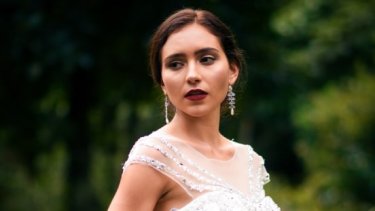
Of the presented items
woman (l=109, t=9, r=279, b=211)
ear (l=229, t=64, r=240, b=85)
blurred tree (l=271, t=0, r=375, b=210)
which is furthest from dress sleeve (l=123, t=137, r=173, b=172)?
blurred tree (l=271, t=0, r=375, b=210)

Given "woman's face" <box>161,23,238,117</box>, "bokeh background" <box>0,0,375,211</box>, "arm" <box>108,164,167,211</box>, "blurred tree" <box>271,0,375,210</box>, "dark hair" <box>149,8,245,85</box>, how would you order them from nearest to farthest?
1. "arm" <box>108,164,167,211</box>
2. "woman's face" <box>161,23,238,117</box>
3. "dark hair" <box>149,8,245,85</box>
4. "bokeh background" <box>0,0,375,211</box>
5. "blurred tree" <box>271,0,375,210</box>

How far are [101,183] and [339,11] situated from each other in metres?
5.51

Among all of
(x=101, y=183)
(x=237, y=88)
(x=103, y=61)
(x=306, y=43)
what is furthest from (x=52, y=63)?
(x=237, y=88)

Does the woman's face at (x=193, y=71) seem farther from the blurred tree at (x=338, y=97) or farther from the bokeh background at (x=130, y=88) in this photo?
the blurred tree at (x=338, y=97)

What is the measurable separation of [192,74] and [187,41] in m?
0.13

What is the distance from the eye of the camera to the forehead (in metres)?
4.39

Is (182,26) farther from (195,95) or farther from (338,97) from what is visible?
(338,97)

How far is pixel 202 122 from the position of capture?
14.8 feet

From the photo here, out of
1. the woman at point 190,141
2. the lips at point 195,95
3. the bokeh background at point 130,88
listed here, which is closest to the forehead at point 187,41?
the woman at point 190,141

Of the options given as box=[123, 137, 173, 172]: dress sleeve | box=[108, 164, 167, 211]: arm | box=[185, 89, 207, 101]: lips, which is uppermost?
box=[185, 89, 207, 101]: lips

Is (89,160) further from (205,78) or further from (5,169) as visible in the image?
(205,78)

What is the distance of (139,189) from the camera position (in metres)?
4.25

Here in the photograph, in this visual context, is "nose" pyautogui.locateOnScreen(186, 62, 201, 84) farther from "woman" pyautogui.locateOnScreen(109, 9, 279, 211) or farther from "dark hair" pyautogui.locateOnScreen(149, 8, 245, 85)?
"dark hair" pyautogui.locateOnScreen(149, 8, 245, 85)

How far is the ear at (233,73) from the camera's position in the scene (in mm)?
4617
